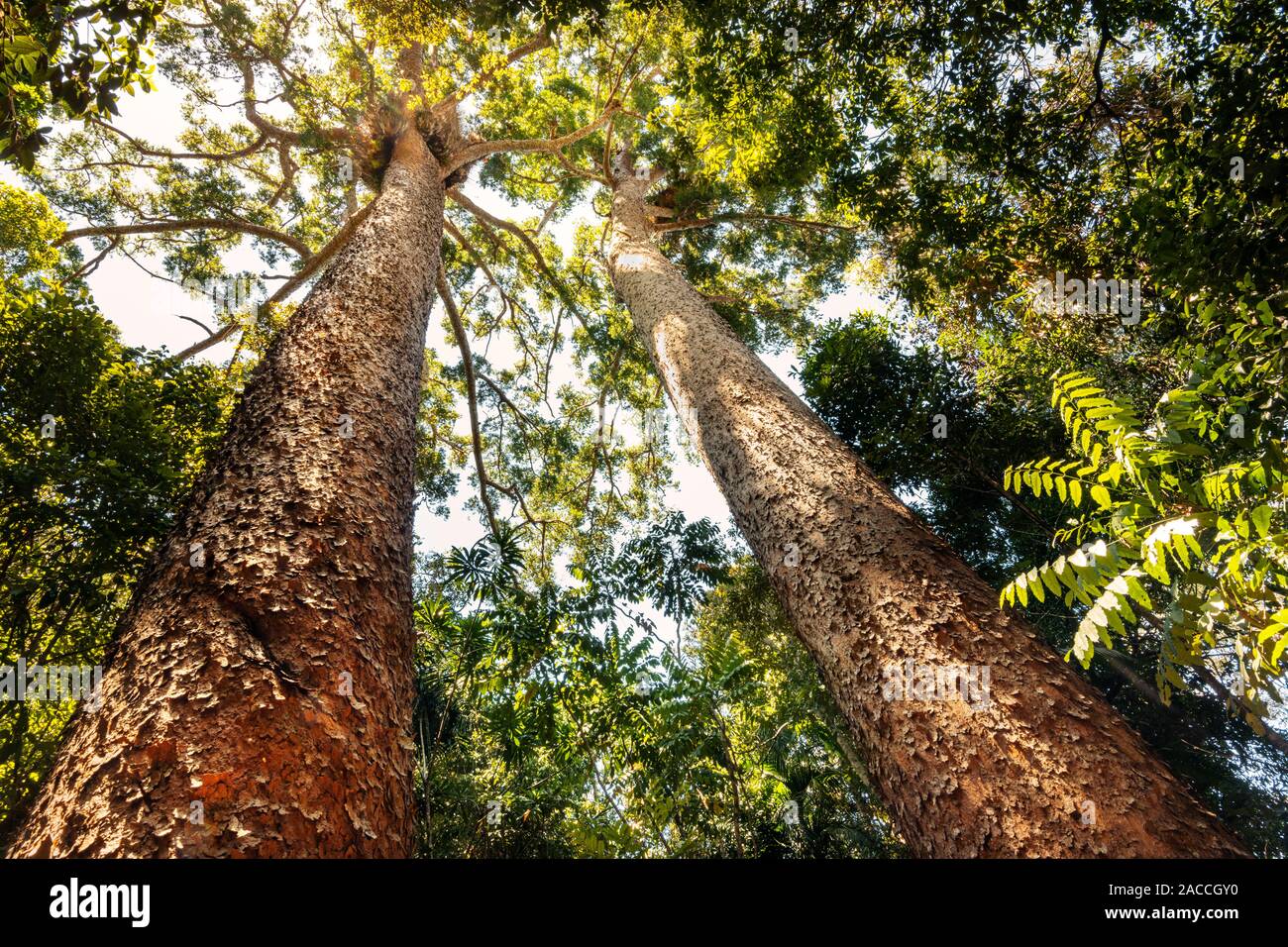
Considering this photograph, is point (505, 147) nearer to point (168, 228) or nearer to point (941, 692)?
point (168, 228)

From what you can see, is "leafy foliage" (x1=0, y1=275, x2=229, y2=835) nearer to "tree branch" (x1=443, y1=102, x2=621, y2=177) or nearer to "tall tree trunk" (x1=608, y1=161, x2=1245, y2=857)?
"tall tree trunk" (x1=608, y1=161, x2=1245, y2=857)

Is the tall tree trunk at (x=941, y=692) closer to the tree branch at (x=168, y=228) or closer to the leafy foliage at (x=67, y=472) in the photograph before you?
the leafy foliage at (x=67, y=472)

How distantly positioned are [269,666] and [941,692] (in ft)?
6.48

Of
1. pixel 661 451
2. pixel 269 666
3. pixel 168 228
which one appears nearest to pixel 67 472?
pixel 269 666

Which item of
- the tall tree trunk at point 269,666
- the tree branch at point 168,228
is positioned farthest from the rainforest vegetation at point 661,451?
the tree branch at point 168,228

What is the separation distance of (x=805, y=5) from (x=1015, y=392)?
4621 millimetres

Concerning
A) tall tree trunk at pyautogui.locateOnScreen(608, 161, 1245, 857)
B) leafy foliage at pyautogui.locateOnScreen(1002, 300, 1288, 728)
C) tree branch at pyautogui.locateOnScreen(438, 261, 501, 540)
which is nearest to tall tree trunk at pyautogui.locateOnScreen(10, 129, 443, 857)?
tall tree trunk at pyautogui.locateOnScreen(608, 161, 1245, 857)

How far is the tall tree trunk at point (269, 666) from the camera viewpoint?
3.72 ft

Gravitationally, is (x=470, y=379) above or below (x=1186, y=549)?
above

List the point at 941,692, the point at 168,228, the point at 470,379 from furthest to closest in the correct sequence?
the point at 470,379
the point at 168,228
the point at 941,692

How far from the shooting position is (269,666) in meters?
1.42

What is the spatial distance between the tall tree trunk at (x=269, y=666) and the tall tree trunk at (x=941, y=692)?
1.54 metres

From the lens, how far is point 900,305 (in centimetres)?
838

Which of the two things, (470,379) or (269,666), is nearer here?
(269,666)
